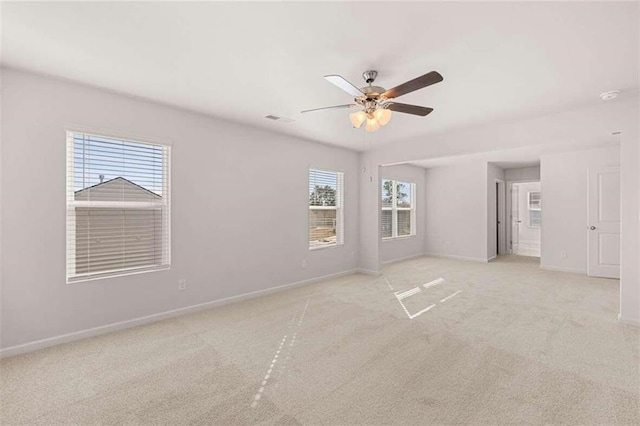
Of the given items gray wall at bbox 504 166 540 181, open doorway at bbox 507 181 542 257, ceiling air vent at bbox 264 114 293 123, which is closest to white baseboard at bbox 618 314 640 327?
ceiling air vent at bbox 264 114 293 123

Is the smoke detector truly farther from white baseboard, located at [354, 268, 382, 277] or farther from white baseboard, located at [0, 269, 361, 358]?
white baseboard, located at [0, 269, 361, 358]

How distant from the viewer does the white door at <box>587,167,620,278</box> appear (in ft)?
17.3

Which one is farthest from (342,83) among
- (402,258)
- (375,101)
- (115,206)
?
(402,258)

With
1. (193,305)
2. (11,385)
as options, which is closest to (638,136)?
(193,305)

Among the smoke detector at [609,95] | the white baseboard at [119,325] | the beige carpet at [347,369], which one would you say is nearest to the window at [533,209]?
the beige carpet at [347,369]

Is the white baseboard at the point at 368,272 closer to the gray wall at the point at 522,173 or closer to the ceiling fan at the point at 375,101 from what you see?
the ceiling fan at the point at 375,101

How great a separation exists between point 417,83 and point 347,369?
7.42ft

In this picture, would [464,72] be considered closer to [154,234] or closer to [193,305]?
[154,234]

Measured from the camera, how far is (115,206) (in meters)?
3.20

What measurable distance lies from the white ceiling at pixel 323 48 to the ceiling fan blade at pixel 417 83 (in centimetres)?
27

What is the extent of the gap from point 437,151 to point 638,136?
7.20 ft

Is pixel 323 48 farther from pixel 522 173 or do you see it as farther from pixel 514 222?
pixel 514 222

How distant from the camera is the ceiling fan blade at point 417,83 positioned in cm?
204

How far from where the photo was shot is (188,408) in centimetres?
194
